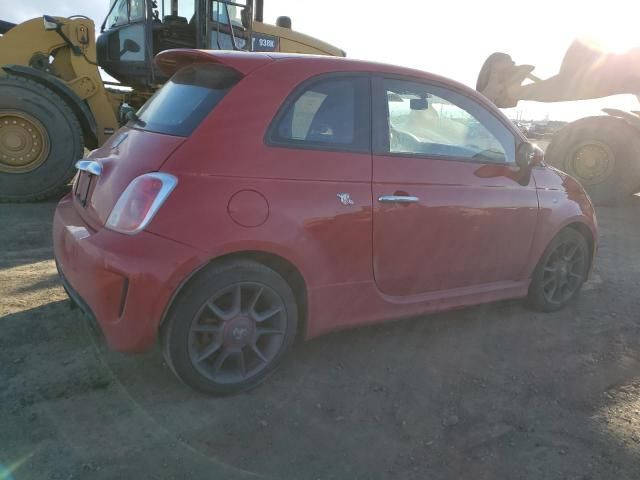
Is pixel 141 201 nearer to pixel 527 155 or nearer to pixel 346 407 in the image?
pixel 346 407

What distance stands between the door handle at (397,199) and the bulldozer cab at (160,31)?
4.98m

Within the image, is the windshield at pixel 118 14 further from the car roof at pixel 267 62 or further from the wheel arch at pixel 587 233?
the wheel arch at pixel 587 233

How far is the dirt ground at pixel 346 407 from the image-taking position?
225 centimetres

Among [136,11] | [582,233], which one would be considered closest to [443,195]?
[582,233]

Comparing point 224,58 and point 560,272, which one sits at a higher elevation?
point 224,58

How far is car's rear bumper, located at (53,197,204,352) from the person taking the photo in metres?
2.34

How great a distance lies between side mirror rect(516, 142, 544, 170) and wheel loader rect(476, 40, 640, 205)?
5.96m

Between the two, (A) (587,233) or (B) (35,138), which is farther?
(B) (35,138)

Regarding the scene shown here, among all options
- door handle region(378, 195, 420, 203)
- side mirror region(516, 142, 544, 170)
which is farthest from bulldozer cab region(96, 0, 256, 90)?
door handle region(378, 195, 420, 203)

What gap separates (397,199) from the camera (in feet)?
9.70

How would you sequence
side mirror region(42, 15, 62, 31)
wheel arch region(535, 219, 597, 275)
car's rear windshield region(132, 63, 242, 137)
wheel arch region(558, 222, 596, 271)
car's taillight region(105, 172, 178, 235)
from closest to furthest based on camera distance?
car's taillight region(105, 172, 178, 235) < car's rear windshield region(132, 63, 242, 137) < wheel arch region(535, 219, 597, 275) < wheel arch region(558, 222, 596, 271) < side mirror region(42, 15, 62, 31)

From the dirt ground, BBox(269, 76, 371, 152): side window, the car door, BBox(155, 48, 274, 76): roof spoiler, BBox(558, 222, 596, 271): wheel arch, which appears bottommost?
the dirt ground

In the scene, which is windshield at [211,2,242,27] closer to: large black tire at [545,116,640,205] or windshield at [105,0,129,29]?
windshield at [105,0,129,29]

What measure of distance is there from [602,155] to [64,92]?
8245 mm
